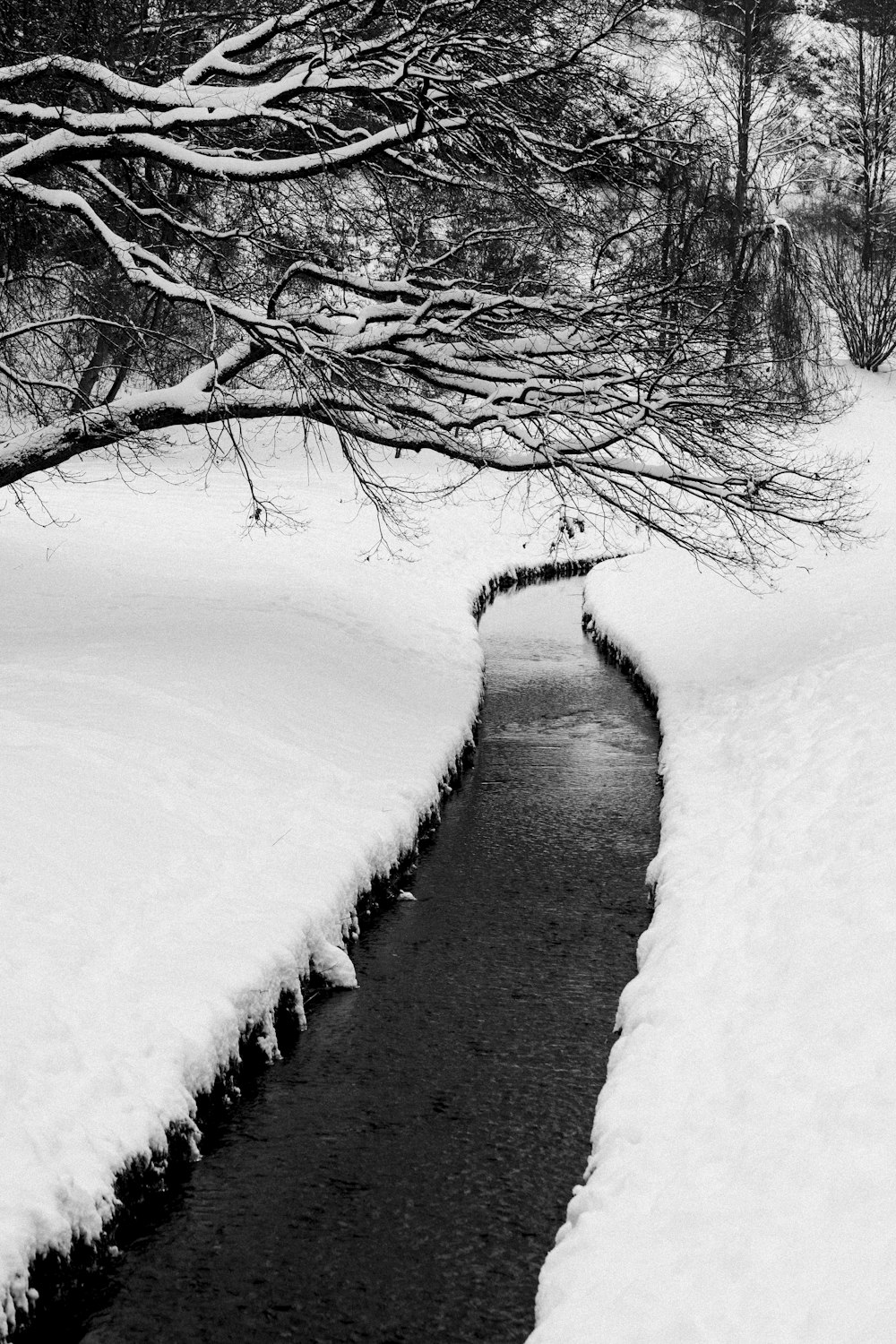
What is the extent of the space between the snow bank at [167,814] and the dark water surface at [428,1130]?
1.08 feet

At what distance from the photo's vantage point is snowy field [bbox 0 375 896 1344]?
3789mm

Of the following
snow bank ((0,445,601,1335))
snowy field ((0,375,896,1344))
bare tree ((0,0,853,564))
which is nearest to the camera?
snowy field ((0,375,896,1344))

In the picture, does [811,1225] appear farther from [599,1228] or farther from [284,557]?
[284,557]

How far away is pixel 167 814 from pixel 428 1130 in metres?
2.64

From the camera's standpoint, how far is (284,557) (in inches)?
691

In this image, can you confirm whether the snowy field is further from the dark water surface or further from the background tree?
the background tree

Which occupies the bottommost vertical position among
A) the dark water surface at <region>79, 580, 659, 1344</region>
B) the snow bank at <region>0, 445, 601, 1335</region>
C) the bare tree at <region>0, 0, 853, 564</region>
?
the dark water surface at <region>79, 580, 659, 1344</region>

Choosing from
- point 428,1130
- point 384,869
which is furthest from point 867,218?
point 428,1130

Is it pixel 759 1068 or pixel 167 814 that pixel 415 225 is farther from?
pixel 759 1068

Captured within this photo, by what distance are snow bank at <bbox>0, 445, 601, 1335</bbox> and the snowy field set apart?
0.02 meters

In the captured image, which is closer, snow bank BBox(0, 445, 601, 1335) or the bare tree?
snow bank BBox(0, 445, 601, 1335)

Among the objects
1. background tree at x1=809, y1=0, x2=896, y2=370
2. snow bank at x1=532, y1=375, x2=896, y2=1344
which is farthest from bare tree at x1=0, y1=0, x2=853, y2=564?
background tree at x1=809, y1=0, x2=896, y2=370

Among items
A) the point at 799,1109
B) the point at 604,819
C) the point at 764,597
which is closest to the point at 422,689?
the point at 604,819

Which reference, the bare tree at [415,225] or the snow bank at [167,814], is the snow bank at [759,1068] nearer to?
the snow bank at [167,814]
